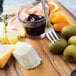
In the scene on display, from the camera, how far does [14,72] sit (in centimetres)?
89

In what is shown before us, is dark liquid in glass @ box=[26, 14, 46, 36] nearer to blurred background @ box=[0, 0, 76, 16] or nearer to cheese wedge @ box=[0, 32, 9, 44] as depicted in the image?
cheese wedge @ box=[0, 32, 9, 44]

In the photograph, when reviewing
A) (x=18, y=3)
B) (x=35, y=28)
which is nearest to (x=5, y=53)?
(x=35, y=28)

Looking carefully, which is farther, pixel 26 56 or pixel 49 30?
pixel 49 30

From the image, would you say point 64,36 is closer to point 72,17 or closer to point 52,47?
point 52,47

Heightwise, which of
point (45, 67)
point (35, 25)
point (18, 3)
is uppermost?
point (35, 25)

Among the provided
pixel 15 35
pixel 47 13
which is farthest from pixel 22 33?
pixel 47 13

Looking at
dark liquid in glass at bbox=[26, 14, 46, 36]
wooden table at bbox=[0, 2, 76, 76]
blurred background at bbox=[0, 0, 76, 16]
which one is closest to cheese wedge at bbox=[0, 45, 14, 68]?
wooden table at bbox=[0, 2, 76, 76]

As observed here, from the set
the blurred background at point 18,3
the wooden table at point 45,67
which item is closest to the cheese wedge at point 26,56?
the wooden table at point 45,67

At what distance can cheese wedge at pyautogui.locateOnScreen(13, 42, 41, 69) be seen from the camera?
0.87 meters

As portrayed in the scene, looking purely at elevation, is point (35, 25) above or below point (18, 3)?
above

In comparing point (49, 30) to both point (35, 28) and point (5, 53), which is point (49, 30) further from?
point (5, 53)

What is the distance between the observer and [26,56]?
2.85 feet

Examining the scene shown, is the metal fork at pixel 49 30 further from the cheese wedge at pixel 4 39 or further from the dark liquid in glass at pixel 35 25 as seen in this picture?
the cheese wedge at pixel 4 39

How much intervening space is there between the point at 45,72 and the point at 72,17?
1.58 feet
